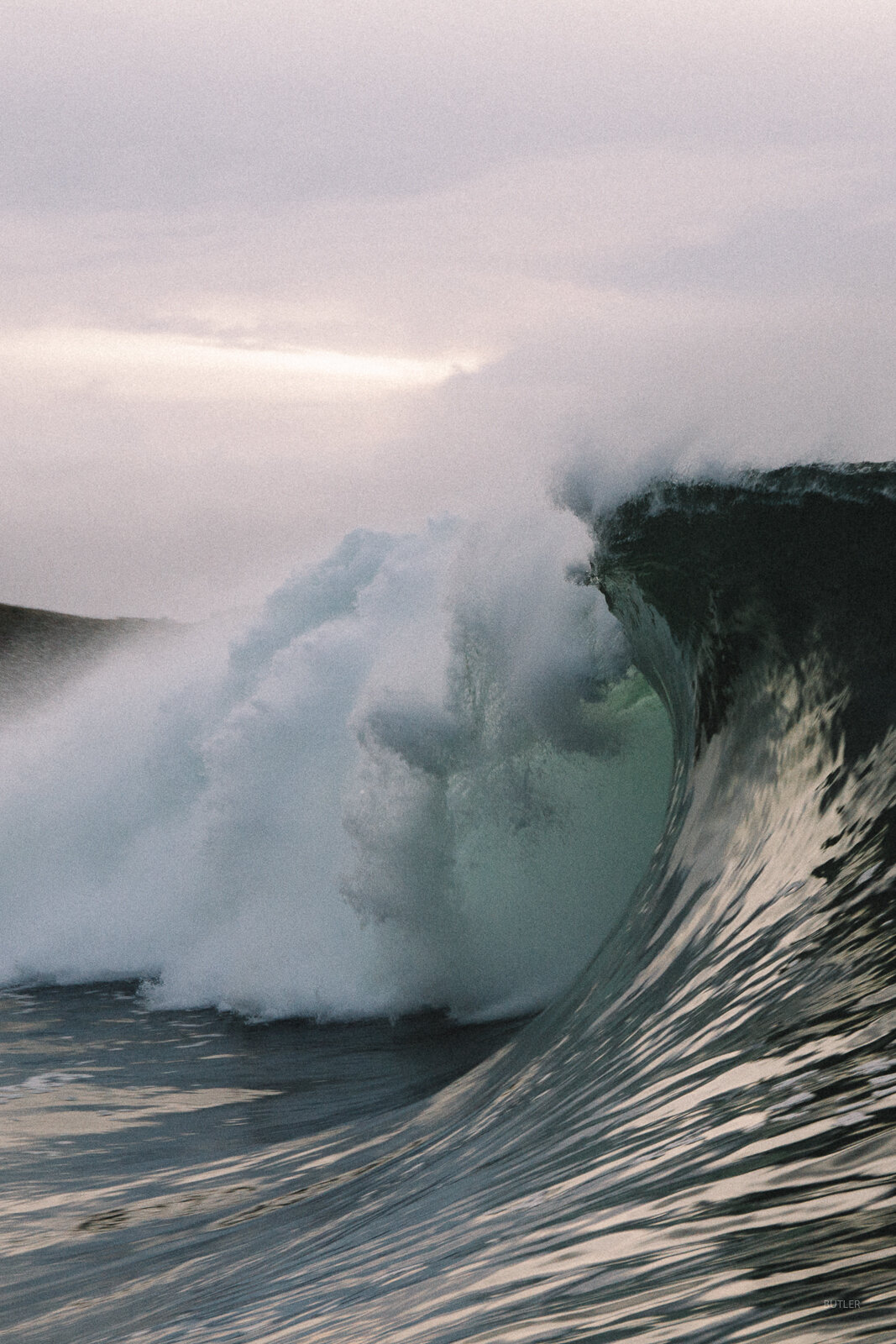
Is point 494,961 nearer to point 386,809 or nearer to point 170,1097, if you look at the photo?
point 386,809

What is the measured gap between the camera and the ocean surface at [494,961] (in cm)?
251

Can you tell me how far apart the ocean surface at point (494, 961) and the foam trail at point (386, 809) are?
0.10 ft

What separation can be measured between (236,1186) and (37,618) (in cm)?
4716

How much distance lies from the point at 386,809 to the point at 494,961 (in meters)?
1.24

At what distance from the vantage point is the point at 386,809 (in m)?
8.82

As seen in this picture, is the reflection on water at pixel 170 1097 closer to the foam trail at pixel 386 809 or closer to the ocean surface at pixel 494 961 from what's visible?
the ocean surface at pixel 494 961

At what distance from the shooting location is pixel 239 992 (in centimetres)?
919

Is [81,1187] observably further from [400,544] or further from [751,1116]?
[400,544]

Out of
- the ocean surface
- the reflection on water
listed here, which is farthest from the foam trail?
the reflection on water

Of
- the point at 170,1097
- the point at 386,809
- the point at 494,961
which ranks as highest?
the point at 386,809

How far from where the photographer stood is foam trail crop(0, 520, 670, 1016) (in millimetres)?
8406

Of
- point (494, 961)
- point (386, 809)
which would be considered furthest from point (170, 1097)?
point (386, 809)

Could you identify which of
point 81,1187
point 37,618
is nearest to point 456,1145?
point 81,1187

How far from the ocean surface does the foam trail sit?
0.10 feet
